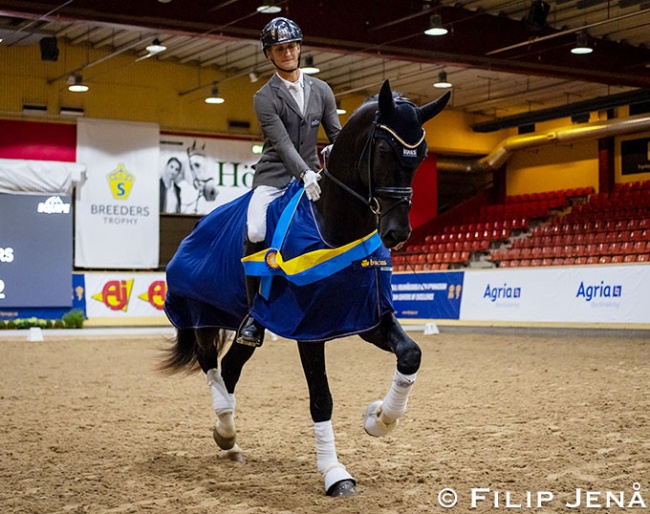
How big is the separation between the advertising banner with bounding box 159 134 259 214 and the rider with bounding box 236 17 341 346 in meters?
21.1

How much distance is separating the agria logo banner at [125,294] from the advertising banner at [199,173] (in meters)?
3.34

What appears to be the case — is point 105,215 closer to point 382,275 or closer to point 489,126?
point 489,126

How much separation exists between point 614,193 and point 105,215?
15036mm

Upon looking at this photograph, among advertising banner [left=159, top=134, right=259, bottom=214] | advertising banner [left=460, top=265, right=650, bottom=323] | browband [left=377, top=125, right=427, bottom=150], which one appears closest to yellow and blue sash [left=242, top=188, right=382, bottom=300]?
browband [left=377, top=125, right=427, bottom=150]

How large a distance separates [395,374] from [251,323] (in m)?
0.91

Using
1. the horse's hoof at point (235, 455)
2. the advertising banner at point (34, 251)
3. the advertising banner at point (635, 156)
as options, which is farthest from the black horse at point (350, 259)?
the advertising banner at point (635, 156)

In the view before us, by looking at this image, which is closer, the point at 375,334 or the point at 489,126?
the point at 375,334

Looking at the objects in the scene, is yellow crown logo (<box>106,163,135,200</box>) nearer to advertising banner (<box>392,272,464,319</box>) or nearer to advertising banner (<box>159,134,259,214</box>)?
advertising banner (<box>159,134,259,214</box>)

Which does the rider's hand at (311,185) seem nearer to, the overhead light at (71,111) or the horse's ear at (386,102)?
the horse's ear at (386,102)

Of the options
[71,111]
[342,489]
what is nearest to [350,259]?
[342,489]

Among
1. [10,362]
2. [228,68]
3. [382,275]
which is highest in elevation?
[228,68]

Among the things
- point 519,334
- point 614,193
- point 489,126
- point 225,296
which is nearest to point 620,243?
point 519,334

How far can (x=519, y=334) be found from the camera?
17422 mm

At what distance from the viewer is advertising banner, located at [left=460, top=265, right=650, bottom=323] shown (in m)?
15.3
